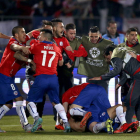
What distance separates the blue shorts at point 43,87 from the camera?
21.0 ft

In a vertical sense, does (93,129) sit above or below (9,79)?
below

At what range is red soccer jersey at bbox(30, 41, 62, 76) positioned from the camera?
255 inches

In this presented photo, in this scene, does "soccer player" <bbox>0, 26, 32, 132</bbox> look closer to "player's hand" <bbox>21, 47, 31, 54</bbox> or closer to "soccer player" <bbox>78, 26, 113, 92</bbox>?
"player's hand" <bbox>21, 47, 31, 54</bbox>

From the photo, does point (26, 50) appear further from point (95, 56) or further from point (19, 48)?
point (95, 56)

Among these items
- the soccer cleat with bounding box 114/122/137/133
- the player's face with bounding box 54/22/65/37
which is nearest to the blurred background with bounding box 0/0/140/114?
the player's face with bounding box 54/22/65/37

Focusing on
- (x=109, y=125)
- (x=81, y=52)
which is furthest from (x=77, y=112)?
(x=81, y=52)

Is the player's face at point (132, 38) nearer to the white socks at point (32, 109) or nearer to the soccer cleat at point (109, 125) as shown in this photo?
the soccer cleat at point (109, 125)

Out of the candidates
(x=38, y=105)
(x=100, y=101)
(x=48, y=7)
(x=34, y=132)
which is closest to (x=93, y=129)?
(x=100, y=101)

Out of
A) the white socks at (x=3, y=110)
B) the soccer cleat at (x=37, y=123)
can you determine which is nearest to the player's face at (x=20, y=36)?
the white socks at (x=3, y=110)

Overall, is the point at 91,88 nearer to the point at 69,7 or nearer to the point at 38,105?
the point at 38,105

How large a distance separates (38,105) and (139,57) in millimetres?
2144

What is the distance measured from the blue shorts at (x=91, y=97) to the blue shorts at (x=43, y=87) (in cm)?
40

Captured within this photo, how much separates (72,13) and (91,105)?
7317 mm

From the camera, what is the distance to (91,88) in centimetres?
655
